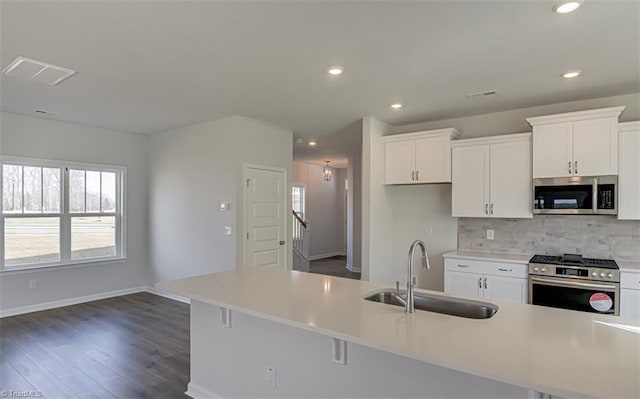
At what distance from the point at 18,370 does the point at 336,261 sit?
6974 mm

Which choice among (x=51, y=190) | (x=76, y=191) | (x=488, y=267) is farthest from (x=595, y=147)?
(x=51, y=190)

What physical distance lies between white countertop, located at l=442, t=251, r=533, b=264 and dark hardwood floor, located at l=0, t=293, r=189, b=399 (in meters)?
3.21

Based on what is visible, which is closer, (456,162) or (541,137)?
(541,137)

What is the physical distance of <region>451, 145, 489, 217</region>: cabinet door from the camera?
4273 millimetres

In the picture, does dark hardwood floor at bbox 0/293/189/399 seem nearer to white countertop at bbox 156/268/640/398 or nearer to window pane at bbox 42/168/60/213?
white countertop at bbox 156/268/640/398

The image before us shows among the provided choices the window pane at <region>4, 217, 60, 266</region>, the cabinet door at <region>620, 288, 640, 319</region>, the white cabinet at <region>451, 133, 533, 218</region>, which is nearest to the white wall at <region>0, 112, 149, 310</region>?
the window pane at <region>4, 217, 60, 266</region>

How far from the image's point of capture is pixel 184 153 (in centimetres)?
551

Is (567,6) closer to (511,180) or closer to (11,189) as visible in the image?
(511,180)

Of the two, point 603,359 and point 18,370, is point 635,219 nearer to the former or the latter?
point 603,359

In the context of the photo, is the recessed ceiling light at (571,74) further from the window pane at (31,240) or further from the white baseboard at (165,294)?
the window pane at (31,240)

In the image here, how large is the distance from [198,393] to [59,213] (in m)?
4.05

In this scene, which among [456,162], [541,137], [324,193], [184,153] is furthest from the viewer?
[324,193]

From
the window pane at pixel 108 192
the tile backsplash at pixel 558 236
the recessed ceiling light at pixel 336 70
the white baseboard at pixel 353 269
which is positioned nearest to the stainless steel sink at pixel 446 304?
the recessed ceiling light at pixel 336 70

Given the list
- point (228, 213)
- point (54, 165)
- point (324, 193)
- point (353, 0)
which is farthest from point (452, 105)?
point (324, 193)
